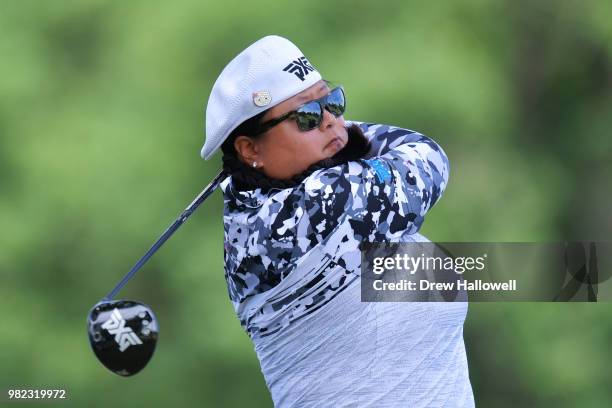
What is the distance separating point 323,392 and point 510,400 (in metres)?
2.46

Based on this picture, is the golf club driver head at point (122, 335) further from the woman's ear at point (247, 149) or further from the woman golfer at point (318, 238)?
the woman's ear at point (247, 149)

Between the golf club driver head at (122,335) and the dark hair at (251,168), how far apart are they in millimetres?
242

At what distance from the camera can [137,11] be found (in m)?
4.08

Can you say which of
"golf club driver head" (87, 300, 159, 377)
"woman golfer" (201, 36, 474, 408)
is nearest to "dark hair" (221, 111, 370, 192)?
"woman golfer" (201, 36, 474, 408)

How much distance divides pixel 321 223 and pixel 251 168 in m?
0.16

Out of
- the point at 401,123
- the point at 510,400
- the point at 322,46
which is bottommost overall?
the point at 510,400

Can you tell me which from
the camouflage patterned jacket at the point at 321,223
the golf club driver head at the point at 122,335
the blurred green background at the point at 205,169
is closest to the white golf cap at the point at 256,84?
the camouflage patterned jacket at the point at 321,223

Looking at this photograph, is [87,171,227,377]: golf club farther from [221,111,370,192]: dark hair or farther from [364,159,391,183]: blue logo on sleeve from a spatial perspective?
[364,159,391,183]: blue logo on sleeve

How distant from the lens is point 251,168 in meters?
1.64

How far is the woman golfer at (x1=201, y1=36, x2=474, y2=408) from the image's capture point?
5.14ft

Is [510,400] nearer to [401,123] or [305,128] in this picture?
[401,123]

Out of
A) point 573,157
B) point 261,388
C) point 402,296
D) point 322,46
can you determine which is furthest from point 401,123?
point 402,296

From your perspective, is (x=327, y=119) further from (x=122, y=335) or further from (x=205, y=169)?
(x=205, y=169)

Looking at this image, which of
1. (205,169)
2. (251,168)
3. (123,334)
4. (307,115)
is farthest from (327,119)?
(205,169)
